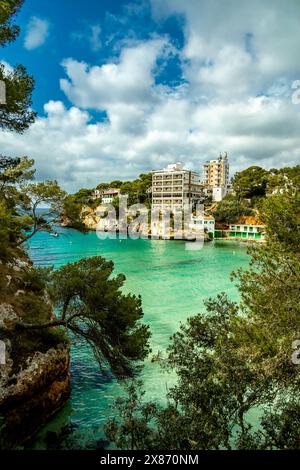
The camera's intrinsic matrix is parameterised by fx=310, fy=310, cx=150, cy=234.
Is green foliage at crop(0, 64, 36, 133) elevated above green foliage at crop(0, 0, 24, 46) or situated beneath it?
situated beneath

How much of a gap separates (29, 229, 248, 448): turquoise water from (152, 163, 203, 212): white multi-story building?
29.4m

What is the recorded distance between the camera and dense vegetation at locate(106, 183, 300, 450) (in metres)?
6.19

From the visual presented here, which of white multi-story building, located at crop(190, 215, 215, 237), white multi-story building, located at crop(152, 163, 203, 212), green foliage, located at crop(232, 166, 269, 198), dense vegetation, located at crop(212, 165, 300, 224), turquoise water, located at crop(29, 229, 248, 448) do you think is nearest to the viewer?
turquoise water, located at crop(29, 229, 248, 448)

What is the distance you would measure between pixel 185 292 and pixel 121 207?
62.0 m

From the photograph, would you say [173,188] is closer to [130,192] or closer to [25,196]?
[130,192]

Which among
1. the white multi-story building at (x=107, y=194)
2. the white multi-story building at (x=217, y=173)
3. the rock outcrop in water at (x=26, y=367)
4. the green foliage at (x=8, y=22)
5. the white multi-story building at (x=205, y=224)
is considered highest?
the white multi-story building at (x=217, y=173)

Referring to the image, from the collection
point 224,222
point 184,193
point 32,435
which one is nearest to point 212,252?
point 224,222

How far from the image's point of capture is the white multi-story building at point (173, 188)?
8919 cm

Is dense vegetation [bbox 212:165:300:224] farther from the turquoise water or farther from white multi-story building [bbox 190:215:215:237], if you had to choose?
the turquoise water

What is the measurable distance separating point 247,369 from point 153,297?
740 inches

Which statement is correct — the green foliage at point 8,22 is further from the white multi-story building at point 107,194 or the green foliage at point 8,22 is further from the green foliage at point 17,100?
the white multi-story building at point 107,194

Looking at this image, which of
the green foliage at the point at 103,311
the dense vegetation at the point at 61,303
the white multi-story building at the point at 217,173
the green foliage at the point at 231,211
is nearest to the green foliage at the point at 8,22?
the dense vegetation at the point at 61,303

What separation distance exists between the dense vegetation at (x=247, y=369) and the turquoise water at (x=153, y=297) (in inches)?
121

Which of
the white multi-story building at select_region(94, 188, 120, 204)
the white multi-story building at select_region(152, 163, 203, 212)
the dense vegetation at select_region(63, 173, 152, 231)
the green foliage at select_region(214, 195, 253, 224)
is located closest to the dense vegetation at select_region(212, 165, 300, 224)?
the green foliage at select_region(214, 195, 253, 224)
